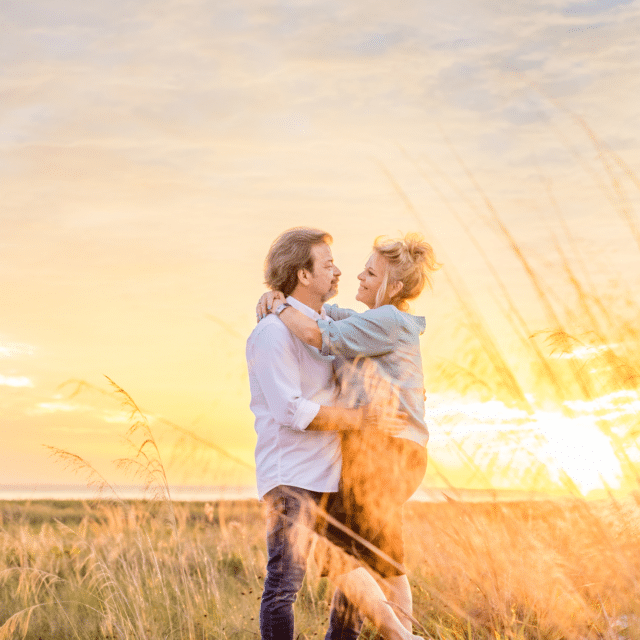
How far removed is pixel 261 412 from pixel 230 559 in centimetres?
365

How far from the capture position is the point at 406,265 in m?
2.86

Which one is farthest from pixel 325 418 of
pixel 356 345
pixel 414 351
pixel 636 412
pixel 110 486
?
pixel 110 486

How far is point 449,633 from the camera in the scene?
307 centimetres

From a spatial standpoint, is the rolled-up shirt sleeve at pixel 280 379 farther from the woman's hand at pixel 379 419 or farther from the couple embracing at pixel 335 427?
the woman's hand at pixel 379 419

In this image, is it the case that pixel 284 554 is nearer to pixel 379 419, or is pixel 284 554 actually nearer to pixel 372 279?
pixel 379 419

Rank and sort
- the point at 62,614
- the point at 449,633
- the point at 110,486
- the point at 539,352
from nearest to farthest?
the point at 539,352 < the point at 449,633 < the point at 110,486 < the point at 62,614

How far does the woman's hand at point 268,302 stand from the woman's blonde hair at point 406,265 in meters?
0.42

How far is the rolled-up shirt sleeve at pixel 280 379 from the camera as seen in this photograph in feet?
8.27

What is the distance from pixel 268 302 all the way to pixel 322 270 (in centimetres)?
26

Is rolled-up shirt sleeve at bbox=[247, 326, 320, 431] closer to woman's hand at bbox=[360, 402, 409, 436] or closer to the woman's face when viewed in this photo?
woman's hand at bbox=[360, 402, 409, 436]

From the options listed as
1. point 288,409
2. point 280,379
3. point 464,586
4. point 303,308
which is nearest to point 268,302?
point 303,308

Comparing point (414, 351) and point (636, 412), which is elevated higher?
point (414, 351)

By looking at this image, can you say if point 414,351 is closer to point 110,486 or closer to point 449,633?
point 449,633

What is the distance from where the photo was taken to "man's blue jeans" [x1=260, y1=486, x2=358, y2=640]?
259 centimetres
